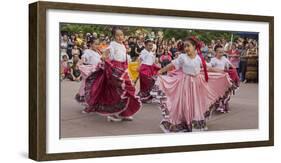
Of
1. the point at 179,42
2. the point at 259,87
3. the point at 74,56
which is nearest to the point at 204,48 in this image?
the point at 179,42

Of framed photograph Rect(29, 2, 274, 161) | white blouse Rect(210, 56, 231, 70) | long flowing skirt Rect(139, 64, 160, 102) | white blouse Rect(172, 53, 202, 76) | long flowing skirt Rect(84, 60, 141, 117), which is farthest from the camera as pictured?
white blouse Rect(210, 56, 231, 70)

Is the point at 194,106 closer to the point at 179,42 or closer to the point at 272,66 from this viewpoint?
the point at 179,42

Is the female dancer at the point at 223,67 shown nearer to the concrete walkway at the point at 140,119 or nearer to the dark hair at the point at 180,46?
the concrete walkway at the point at 140,119

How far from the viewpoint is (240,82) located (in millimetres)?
3410

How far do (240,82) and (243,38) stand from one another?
23 centimetres

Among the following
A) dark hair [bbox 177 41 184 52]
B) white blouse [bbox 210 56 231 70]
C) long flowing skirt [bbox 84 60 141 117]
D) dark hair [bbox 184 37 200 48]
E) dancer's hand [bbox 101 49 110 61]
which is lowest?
long flowing skirt [bbox 84 60 141 117]

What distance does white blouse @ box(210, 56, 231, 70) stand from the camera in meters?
3.32

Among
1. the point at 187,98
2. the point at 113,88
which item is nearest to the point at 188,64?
the point at 187,98

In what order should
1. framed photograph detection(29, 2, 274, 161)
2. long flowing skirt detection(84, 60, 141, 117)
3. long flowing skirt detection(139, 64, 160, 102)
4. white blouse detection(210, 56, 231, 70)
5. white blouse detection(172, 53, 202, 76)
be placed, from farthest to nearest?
white blouse detection(210, 56, 231, 70), white blouse detection(172, 53, 202, 76), long flowing skirt detection(139, 64, 160, 102), long flowing skirt detection(84, 60, 141, 117), framed photograph detection(29, 2, 274, 161)

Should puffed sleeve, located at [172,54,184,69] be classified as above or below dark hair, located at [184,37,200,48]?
below

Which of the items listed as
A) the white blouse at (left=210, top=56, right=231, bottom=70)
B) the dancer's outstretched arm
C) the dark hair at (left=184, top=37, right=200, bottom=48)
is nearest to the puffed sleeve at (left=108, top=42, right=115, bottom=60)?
the dancer's outstretched arm

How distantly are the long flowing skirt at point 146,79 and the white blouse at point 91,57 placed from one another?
0.23m

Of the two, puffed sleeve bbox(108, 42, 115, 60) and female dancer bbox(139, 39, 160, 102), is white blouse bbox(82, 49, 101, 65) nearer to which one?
puffed sleeve bbox(108, 42, 115, 60)

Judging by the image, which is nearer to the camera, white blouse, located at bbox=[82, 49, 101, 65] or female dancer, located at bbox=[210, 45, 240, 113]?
white blouse, located at bbox=[82, 49, 101, 65]
